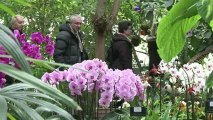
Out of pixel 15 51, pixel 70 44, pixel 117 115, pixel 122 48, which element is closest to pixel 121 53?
pixel 122 48

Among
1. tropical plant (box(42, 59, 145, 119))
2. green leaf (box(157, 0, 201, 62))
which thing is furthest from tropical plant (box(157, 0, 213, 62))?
tropical plant (box(42, 59, 145, 119))

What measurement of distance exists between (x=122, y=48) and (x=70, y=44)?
27.5 inches

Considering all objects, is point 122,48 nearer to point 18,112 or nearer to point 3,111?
point 18,112

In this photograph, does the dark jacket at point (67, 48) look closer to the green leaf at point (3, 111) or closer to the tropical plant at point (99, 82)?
the tropical plant at point (99, 82)

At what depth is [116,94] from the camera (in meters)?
3.28

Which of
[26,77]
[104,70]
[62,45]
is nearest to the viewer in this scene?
[26,77]

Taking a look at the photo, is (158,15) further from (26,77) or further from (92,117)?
(26,77)

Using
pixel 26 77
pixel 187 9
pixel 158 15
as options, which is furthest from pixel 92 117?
pixel 158 15

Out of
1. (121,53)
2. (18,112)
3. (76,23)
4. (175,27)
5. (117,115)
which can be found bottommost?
(117,115)

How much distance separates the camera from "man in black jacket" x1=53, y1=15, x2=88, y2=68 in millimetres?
5795

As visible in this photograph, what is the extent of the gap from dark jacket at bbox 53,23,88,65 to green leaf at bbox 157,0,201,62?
4315 mm

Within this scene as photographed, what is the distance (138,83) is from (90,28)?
22.5ft

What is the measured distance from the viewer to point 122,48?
6.30 m

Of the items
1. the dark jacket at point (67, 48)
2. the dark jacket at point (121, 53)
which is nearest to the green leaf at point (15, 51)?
the dark jacket at point (67, 48)
